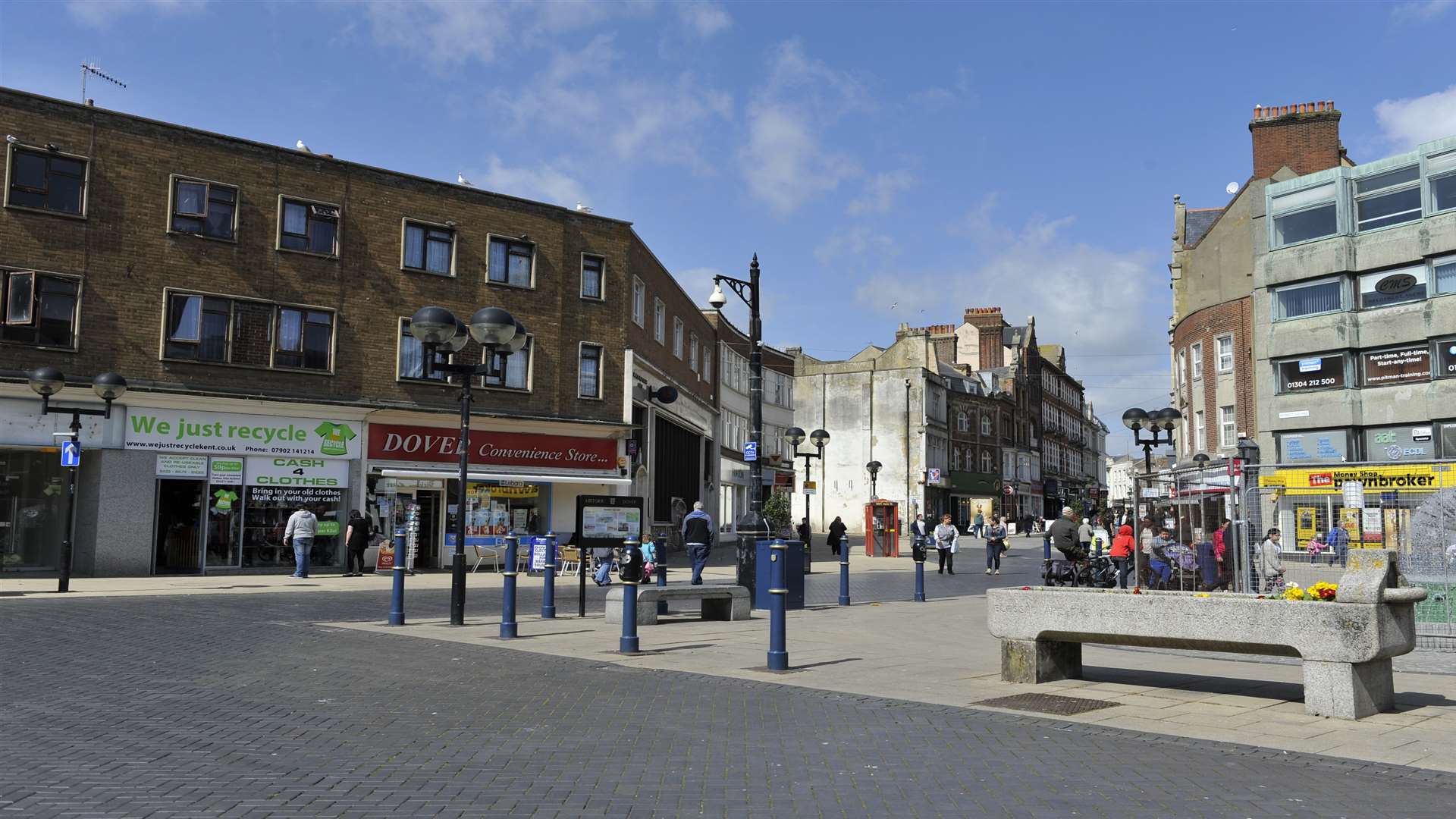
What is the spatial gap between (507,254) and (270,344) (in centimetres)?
680

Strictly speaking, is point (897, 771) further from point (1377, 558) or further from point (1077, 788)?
point (1377, 558)

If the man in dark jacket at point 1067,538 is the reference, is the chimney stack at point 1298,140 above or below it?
above

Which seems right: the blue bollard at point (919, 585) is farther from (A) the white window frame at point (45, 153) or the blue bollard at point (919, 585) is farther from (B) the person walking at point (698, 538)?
(A) the white window frame at point (45, 153)

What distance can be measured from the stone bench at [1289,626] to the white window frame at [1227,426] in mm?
34176

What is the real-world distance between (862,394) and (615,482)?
4158 cm

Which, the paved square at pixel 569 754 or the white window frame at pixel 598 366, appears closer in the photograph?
the paved square at pixel 569 754

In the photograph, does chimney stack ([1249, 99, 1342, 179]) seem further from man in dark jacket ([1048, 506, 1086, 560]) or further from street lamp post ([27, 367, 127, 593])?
street lamp post ([27, 367, 127, 593])

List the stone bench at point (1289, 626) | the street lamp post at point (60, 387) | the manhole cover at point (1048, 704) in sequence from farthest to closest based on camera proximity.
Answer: the street lamp post at point (60, 387)
the manhole cover at point (1048, 704)
the stone bench at point (1289, 626)

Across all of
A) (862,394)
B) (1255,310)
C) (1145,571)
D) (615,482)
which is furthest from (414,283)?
(862,394)

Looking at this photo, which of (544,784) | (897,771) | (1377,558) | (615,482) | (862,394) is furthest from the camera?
(862,394)

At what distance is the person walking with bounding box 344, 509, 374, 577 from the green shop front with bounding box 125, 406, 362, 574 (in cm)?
106

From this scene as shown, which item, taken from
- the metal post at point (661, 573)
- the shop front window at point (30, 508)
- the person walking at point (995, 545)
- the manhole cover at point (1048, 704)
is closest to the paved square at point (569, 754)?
the manhole cover at point (1048, 704)

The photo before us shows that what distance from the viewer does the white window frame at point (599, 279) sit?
106 ft

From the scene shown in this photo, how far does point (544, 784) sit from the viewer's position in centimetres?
604
